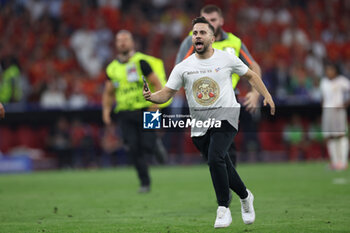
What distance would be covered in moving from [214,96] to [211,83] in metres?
0.14

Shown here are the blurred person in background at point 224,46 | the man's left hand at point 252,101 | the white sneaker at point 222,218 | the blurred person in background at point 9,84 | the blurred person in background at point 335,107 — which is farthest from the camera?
the blurred person in background at point 9,84

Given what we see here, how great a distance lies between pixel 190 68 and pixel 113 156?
1375 centimetres

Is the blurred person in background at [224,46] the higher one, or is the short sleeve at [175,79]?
the blurred person in background at [224,46]

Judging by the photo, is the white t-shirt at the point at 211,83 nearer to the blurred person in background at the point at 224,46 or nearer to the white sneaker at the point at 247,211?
the white sneaker at the point at 247,211

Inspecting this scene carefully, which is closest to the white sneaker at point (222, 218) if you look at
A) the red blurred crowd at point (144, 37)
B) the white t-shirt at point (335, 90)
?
the white t-shirt at point (335, 90)

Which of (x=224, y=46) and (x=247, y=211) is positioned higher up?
(x=224, y=46)

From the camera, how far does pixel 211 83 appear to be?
270 inches

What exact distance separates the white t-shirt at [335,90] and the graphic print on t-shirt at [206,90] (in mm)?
10142

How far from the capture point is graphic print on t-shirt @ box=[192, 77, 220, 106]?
22.5 ft

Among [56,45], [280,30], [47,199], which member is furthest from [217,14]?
[280,30]

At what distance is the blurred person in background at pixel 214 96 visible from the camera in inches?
269

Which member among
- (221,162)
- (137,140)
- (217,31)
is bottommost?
(137,140)

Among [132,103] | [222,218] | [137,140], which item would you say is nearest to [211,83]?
[222,218]

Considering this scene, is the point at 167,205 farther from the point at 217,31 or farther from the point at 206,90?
the point at 206,90
